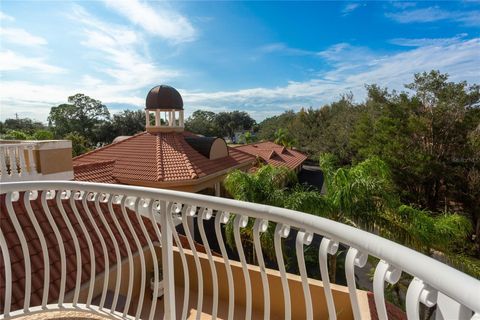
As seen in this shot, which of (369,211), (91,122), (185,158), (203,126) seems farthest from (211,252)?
(203,126)

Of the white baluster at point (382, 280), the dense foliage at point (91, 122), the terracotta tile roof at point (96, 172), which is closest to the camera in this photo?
the white baluster at point (382, 280)

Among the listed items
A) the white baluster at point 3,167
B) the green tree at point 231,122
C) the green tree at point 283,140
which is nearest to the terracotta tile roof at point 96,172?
the white baluster at point 3,167

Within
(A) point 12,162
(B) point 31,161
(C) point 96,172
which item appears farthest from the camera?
(C) point 96,172

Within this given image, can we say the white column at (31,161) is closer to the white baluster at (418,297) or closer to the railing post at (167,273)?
the railing post at (167,273)

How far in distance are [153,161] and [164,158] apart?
50 cm

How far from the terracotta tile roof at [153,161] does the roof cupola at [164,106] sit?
0.42 metres

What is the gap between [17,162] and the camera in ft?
18.5

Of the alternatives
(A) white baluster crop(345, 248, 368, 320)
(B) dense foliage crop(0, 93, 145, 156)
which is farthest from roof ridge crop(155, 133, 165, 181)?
(B) dense foliage crop(0, 93, 145, 156)

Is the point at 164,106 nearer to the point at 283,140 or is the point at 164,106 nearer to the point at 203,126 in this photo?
the point at 283,140

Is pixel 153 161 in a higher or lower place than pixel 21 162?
lower

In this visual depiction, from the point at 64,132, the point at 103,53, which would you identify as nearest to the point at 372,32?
the point at 103,53

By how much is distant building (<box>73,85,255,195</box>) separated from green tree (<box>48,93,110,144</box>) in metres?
38.5

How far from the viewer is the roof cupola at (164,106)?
15.4 m

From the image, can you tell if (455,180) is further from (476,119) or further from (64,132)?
Answer: (64,132)
